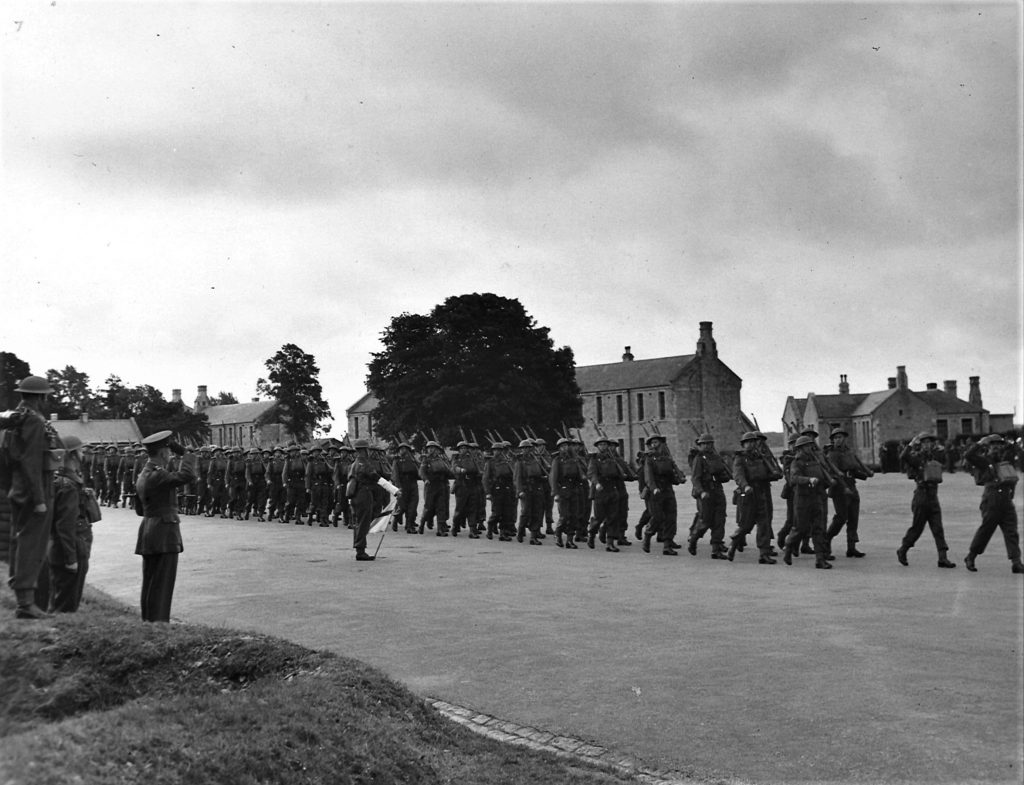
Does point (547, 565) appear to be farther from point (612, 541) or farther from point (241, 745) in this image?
point (241, 745)

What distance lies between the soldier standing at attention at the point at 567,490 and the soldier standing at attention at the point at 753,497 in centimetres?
380

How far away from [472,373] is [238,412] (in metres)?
19.0

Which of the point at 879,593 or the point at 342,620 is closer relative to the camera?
the point at 342,620

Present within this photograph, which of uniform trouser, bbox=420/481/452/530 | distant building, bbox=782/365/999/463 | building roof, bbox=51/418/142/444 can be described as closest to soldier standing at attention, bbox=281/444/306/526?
uniform trouser, bbox=420/481/452/530

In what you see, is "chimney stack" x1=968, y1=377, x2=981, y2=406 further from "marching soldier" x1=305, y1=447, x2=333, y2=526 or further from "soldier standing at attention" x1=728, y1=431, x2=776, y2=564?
"soldier standing at attention" x1=728, y1=431, x2=776, y2=564

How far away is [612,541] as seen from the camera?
17156 millimetres

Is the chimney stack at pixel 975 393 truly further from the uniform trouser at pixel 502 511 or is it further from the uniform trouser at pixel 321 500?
the uniform trouser at pixel 502 511

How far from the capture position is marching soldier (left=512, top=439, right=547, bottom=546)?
19297 mm

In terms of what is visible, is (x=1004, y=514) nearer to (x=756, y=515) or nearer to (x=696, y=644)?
(x=756, y=515)

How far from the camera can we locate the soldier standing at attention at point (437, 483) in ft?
68.4

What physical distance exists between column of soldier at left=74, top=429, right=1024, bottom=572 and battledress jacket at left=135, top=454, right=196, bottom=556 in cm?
432

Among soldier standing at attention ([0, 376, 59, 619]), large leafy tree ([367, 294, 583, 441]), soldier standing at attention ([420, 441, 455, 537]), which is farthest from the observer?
large leafy tree ([367, 294, 583, 441])

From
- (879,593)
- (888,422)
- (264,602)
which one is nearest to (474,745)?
(264,602)

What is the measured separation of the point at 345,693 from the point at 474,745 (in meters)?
0.77
